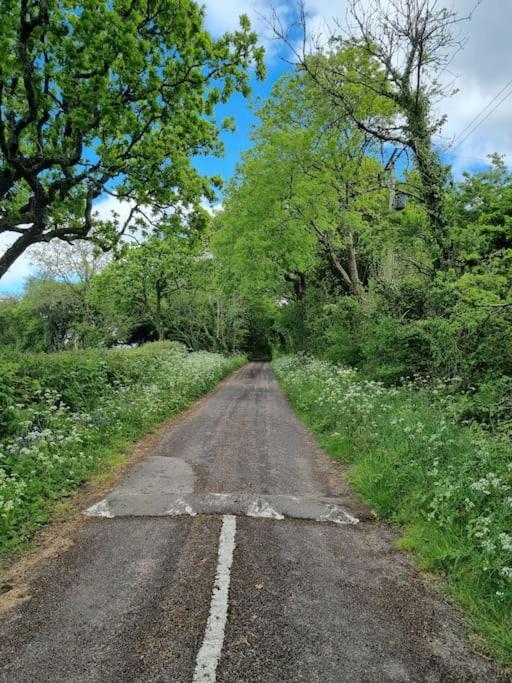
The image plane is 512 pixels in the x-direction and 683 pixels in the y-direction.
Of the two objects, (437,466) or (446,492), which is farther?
(437,466)

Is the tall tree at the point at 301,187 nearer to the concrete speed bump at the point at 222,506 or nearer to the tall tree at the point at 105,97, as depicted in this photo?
the tall tree at the point at 105,97

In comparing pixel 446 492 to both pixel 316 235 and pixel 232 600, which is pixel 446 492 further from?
pixel 316 235

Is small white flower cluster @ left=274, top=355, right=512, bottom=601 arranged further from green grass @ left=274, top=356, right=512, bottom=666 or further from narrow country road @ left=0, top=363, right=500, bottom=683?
narrow country road @ left=0, top=363, right=500, bottom=683

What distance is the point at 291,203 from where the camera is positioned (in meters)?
17.4

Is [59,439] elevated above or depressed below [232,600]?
above

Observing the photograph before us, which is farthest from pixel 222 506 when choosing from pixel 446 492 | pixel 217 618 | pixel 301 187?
pixel 301 187

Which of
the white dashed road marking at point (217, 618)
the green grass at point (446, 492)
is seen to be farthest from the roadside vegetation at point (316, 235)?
the white dashed road marking at point (217, 618)

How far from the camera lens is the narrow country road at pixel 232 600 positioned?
299cm

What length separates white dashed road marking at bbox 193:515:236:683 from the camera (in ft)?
9.54

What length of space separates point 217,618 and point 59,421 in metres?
5.92

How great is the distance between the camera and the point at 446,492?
4.89m

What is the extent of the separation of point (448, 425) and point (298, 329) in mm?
21645

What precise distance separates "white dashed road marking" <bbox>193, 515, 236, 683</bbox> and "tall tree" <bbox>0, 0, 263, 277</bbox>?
32.3 ft

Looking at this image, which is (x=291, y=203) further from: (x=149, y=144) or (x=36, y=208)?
(x=36, y=208)
